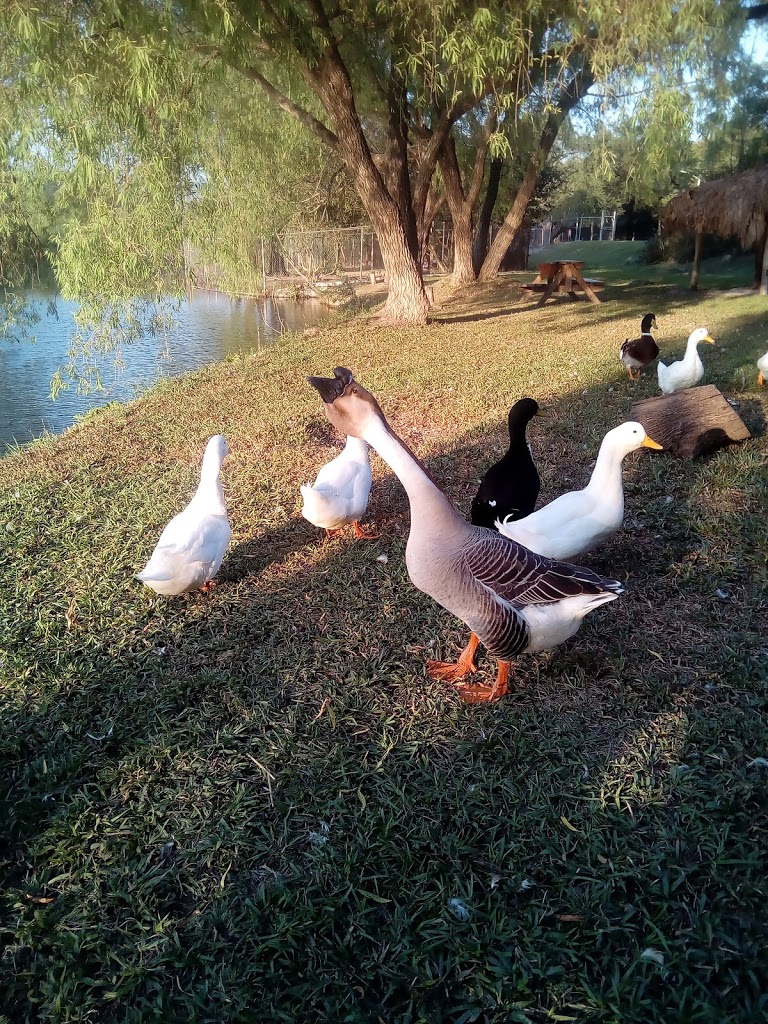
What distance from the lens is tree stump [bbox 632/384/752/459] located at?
4809 mm

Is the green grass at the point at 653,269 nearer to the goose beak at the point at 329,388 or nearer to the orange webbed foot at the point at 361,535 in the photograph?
the orange webbed foot at the point at 361,535

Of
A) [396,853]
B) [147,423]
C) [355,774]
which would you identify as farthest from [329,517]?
[147,423]

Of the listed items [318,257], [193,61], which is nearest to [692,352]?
[193,61]

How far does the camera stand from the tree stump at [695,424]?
481cm

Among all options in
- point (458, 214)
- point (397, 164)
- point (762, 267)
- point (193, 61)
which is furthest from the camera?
point (458, 214)

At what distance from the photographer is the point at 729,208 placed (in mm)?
13141

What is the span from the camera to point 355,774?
240cm

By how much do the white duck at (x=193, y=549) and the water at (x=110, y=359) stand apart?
194 inches

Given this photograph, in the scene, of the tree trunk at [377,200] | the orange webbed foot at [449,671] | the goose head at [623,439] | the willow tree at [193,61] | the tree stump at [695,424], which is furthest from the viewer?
the tree trunk at [377,200]

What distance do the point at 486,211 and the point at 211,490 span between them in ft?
61.8

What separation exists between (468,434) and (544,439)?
2.22 ft

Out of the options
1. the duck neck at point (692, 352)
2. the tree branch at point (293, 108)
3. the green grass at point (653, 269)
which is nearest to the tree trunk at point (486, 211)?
the green grass at point (653, 269)

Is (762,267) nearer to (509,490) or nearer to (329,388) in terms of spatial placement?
(509,490)

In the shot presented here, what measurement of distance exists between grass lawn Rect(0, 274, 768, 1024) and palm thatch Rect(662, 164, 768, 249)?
37.0 feet
